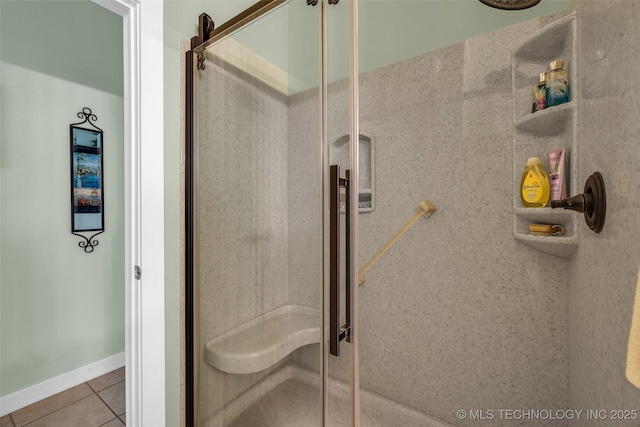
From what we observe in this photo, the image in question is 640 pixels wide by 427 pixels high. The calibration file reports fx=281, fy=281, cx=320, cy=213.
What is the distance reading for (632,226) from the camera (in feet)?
1.56

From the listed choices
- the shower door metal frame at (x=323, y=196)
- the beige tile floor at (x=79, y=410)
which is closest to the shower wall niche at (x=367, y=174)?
the shower door metal frame at (x=323, y=196)

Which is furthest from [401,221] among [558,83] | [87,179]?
[87,179]

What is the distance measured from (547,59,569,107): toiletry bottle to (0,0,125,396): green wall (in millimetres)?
2507

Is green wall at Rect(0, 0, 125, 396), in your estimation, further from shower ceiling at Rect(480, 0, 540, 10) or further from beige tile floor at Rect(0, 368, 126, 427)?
shower ceiling at Rect(480, 0, 540, 10)

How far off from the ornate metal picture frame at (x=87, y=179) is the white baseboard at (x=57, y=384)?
799 mm

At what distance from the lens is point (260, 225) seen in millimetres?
905

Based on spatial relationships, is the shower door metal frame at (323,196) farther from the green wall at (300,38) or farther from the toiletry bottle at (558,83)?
the toiletry bottle at (558,83)

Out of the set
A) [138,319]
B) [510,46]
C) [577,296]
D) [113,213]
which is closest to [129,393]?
[138,319]

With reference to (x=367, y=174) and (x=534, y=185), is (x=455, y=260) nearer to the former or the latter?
(x=534, y=185)

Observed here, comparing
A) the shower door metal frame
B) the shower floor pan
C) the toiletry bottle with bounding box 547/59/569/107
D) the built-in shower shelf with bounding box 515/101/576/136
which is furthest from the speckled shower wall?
the shower floor pan

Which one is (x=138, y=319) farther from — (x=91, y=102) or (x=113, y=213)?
(x=91, y=102)

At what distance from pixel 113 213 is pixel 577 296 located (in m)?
2.61

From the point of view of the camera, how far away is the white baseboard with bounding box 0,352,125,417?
156cm

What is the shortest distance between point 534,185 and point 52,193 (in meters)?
2.55
